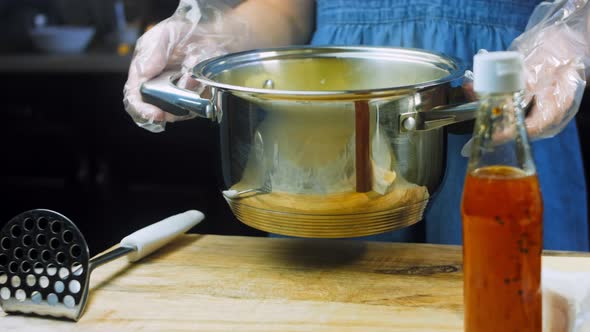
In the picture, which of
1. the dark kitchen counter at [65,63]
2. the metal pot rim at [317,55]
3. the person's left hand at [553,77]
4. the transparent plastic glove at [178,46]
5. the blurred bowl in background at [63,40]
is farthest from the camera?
the blurred bowl in background at [63,40]

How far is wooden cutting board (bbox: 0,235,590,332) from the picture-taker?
0.68 meters

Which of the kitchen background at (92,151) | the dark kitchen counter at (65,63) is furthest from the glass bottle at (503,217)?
the dark kitchen counter at (65,63)

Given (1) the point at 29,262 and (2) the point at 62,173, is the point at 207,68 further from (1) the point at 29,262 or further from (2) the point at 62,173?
(2) the point at 62,173

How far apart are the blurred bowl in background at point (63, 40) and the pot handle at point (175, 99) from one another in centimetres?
163

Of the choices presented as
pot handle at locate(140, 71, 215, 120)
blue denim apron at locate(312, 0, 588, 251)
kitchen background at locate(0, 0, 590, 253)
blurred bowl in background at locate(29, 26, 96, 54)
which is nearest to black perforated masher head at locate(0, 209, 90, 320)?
pot handle at locate(140, 71, 215, 120)

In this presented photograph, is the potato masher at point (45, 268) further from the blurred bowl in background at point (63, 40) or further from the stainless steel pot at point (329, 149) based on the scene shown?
the blurred bowl in background at point (63, 40)

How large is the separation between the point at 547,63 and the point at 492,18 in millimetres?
181

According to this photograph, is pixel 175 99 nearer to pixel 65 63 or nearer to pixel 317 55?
pixel 317 55

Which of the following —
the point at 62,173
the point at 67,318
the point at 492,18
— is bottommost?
the point at 62,173

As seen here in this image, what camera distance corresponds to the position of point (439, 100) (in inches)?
27.5

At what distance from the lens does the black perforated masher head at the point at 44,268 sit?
0.71m


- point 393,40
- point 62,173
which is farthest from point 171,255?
point 62,173

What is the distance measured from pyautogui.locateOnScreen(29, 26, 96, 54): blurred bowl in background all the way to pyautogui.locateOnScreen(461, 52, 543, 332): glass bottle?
1970mm

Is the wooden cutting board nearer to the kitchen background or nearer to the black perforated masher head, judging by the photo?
the black perforated masher head
